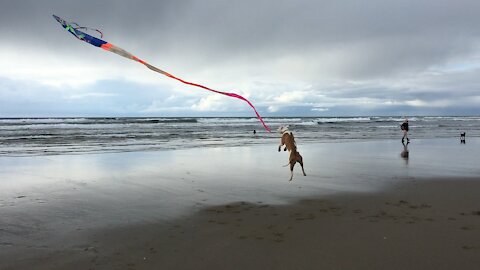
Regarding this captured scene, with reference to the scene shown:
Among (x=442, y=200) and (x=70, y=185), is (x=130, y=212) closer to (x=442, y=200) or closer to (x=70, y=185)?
(x=70, y=185)

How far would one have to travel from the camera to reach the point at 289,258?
4.85 m

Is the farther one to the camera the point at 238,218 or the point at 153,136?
the point at 153,136

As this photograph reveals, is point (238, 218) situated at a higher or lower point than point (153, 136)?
lower

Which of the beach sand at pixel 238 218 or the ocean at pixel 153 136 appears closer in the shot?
the beach sand at pixel 238 218

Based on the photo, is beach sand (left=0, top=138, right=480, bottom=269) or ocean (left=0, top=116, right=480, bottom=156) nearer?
beach sand (left=0, top=138, right=480, bottom=269)

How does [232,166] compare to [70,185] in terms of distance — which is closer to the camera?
[70,185]

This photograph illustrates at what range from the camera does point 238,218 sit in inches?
262

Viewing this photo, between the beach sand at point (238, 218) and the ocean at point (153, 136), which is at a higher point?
the ocean at point (153, 136)

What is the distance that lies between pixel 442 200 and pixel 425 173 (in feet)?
13.4

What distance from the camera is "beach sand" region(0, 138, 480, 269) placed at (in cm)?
484

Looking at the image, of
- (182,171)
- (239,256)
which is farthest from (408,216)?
(182,171)

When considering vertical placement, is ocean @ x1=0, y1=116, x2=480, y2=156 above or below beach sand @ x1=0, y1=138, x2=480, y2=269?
above

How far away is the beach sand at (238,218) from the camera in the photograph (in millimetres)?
4836

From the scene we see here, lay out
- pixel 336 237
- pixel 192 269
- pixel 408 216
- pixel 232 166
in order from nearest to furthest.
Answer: pixel 192 269 < pixel 336 237 < pixel 408 216 < pixel 232 166
